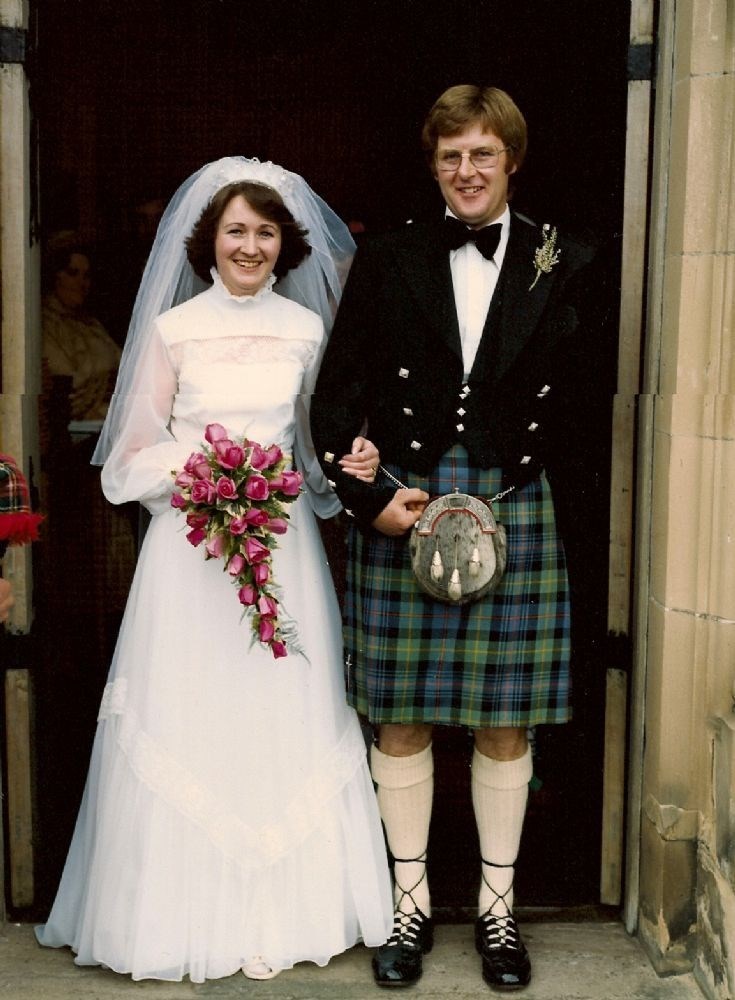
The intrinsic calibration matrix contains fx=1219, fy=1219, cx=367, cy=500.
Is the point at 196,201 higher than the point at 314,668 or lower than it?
higher

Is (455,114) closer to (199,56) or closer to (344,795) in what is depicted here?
(199,56)

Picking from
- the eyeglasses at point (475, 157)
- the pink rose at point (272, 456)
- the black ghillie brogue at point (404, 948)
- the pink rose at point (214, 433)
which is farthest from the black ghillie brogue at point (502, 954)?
the eyeglasses at point (475, 157)

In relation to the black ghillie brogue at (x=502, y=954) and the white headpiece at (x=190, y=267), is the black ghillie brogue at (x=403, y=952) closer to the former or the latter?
the black ghillie brogue at (x=502, y=954)

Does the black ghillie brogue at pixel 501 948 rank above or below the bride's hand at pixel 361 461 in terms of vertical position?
below

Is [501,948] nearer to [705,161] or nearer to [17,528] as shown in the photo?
[17,528]

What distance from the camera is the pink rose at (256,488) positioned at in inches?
113

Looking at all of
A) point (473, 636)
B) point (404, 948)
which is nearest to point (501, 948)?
point (404, 948)

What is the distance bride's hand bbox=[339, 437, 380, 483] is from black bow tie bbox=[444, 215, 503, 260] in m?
0.55

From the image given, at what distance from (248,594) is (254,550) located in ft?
0.39

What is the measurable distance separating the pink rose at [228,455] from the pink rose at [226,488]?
3 cm

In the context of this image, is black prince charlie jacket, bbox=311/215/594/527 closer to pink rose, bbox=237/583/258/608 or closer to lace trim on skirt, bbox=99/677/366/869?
pink rose, bbox=237/583/258/608

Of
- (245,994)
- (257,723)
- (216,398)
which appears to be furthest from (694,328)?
(245,994)

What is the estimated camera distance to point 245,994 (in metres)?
3.05

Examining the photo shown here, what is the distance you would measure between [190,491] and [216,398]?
0.35m
